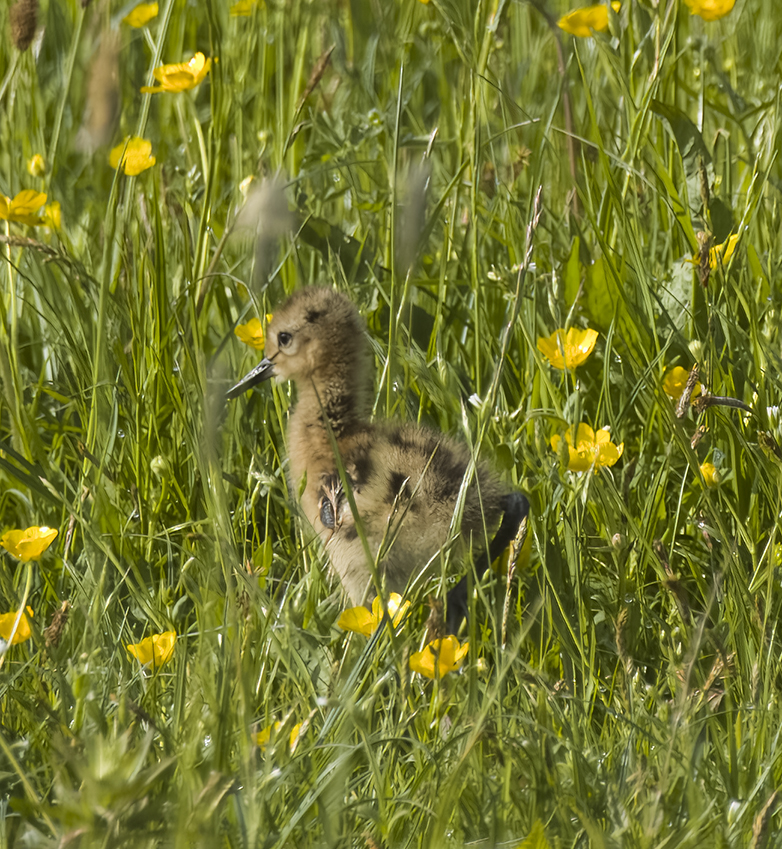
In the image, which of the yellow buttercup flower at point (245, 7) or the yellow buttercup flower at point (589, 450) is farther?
the yellow buttercup flower at point (245, 7)

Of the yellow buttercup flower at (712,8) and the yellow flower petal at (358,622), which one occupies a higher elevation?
the yellow buttercup flower at (712,8)

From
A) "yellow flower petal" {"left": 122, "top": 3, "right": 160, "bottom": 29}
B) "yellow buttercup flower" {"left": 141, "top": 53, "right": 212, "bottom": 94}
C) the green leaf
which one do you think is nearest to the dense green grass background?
the green leaf

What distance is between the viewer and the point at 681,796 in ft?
4.73

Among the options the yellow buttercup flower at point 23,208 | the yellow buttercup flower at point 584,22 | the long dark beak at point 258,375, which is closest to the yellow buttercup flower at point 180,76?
the yellow buttercup flower at point 23,208

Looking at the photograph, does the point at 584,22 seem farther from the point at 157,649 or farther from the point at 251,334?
the point at 157,649

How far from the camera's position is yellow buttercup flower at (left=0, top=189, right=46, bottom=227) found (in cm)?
252

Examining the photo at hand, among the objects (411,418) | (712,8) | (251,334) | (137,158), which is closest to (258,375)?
(251,334)

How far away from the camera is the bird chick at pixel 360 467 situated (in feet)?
7.43

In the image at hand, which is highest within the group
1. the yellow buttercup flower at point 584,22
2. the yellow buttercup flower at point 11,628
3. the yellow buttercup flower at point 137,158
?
the yellow buttercup flower at point 584,22

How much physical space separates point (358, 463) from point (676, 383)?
782mm

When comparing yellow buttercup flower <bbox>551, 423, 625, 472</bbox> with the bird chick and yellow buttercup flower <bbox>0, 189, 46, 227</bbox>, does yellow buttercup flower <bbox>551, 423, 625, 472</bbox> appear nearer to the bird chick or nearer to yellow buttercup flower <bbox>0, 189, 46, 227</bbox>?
the bird chick

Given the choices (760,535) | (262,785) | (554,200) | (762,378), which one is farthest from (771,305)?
(262,785)

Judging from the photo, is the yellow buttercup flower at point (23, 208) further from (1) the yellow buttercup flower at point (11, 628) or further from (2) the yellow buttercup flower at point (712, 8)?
(2) the yellow buttercup flower at point (712, 8)

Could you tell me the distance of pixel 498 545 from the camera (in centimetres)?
239
